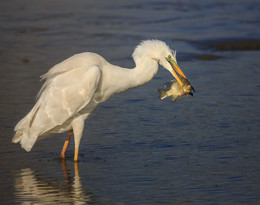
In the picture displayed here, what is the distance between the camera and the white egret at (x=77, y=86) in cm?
782

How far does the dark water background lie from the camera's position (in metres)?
6.84

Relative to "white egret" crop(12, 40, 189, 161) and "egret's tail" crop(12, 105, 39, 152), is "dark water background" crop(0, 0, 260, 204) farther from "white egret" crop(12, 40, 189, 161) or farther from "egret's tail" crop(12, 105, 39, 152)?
"white egret" crop(12, 40, 189, 161)

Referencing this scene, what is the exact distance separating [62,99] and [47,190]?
1472 mm

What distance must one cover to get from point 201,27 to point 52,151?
12.6m

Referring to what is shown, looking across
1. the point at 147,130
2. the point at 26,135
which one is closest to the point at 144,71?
the point at 147,130

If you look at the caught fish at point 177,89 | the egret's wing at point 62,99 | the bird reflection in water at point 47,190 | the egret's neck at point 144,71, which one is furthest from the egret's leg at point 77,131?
the caught fish at point 177,89

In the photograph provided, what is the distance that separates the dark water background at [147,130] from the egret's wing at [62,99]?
0.56 metres

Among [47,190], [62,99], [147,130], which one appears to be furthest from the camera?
[147,130]

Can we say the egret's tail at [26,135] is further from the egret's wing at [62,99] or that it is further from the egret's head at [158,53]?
the egret's head at [158,53]

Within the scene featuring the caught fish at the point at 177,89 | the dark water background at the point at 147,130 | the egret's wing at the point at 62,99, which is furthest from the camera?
the caught fish at the point at 177,89

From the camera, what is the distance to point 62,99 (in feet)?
25.8

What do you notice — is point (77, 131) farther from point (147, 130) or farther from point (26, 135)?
point (147, 130)

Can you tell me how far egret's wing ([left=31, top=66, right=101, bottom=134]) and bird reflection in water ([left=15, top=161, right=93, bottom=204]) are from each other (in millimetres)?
755

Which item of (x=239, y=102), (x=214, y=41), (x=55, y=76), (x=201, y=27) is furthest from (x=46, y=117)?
(x=201, y=27)
